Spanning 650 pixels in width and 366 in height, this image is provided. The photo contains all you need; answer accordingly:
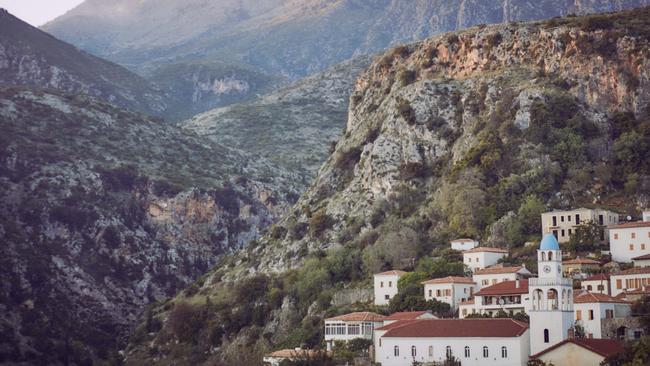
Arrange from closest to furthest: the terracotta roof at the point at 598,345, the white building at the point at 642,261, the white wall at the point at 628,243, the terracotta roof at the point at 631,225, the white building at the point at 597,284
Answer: the terracotta roof at the point at 598,345 → the white building at the point at 597,284 → the white building at the point at 642,261 → the white wall at the point at 628,243 → the terracotta roof at the point at 631,225

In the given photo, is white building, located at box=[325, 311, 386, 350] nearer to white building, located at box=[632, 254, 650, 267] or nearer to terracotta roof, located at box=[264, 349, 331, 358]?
terracotta roof, located at box=[264, 349, 331, 358]

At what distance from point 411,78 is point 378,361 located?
73.4 meters

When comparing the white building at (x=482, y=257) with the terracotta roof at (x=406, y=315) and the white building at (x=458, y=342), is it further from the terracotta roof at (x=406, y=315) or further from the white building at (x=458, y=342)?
the white building at (x=458, y=342)

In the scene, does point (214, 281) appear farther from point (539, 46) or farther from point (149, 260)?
point (539, 46)

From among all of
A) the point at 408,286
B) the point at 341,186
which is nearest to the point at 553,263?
the point at 408,286

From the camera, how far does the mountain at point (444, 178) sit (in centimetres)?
13638

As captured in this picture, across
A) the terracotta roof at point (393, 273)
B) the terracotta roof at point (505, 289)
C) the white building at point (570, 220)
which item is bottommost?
the terracotta roof at point (505, 289)

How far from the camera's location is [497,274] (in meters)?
117

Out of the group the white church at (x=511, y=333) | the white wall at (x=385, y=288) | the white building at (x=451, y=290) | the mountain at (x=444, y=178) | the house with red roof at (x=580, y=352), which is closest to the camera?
the house with red roof at (x=580, y=352)

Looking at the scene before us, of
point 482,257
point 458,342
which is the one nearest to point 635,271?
point 458,342

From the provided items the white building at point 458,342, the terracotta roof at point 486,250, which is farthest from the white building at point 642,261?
the white building at point 458,342

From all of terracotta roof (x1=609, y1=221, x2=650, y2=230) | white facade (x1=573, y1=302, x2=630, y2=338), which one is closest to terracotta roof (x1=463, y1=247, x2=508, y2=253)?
terracotta roof (x1=609, y1=221, x2=650, y2=230)

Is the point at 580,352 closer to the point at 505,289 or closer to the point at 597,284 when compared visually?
the point at 597,284

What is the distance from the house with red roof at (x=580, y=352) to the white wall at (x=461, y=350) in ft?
9.75
